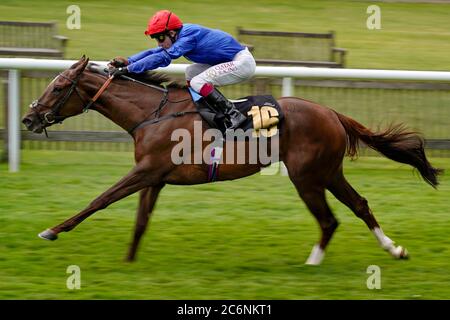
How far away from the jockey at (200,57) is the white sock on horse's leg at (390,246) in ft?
4.08

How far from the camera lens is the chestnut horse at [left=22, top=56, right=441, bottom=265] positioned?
21.0 ft

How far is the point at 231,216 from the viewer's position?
777cm

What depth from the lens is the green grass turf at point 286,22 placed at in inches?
580

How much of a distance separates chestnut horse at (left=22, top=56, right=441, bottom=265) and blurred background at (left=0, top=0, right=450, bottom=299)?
0.38 m

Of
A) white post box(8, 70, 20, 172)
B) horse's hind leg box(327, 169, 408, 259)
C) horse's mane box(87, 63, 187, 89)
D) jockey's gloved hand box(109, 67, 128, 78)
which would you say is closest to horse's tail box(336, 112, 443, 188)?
horse's hind leg box(327, 169, 408, 259)

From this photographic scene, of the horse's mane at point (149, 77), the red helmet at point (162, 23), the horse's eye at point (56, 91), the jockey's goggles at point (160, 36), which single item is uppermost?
the red helmet at point (162, 23)

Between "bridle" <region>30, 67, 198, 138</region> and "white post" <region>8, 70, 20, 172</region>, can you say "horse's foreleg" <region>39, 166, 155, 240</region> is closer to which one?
"bridle" <region>30, 67, 198, 138</region>

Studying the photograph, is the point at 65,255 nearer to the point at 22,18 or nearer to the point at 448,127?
the point at 448,127

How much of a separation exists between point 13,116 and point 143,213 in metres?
2.97

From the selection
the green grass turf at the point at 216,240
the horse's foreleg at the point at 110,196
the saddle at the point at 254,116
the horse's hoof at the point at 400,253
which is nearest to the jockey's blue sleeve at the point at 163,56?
the saddle at the point at 254,116

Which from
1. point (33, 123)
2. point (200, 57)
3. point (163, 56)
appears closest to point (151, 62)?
point (163, 56)

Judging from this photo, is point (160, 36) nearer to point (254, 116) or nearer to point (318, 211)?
point (254, 116)

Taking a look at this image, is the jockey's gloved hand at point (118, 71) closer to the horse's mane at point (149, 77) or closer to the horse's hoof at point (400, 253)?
the horse's mane at point (149, 77)

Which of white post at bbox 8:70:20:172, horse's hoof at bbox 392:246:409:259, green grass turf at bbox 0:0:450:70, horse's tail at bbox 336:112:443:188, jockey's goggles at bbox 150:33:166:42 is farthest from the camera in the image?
green grass turf at bbox 0:0:450:70
